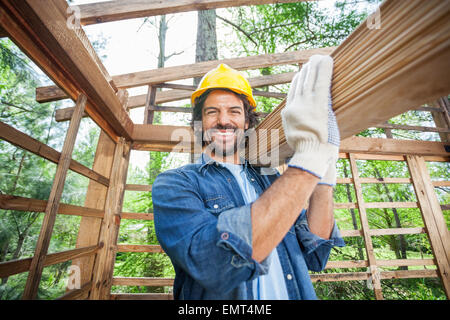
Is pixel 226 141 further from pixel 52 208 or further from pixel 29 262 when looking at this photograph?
pixel 29 262

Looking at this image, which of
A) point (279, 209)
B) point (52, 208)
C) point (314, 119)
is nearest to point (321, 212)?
point (279, 209)

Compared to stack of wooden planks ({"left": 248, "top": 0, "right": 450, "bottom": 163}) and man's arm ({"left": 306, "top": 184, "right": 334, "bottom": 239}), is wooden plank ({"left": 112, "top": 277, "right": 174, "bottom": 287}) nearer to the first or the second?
man's arm ({"left": 306, "top": 184, "right": 334, "bottom": 239})

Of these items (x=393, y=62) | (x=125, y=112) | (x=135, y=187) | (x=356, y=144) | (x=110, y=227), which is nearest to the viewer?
(x=393, y=62)

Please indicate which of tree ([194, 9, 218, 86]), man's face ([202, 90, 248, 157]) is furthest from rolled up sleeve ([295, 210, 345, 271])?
tree ([194, 9, 218, 86])

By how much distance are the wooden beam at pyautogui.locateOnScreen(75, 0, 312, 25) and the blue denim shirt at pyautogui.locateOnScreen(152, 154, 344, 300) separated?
1.88m

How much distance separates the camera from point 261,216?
2.43 feet

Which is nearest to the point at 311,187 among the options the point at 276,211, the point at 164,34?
the point at 276,211

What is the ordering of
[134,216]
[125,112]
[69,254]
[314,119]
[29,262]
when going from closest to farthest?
[314,119]
[29,262]
[69,254]
[125,112]
[134,216]

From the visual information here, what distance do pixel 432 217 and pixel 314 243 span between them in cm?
357

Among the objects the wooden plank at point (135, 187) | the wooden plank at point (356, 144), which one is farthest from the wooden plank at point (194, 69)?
the wooden plank at point (135, 187)

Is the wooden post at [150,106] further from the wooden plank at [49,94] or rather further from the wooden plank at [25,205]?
the wooden plank at [25,205]

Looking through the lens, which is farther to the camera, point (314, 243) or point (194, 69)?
point (194, 69)

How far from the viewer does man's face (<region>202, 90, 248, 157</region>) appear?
1.57 meters

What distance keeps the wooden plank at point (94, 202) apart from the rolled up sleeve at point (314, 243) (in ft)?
6.99
